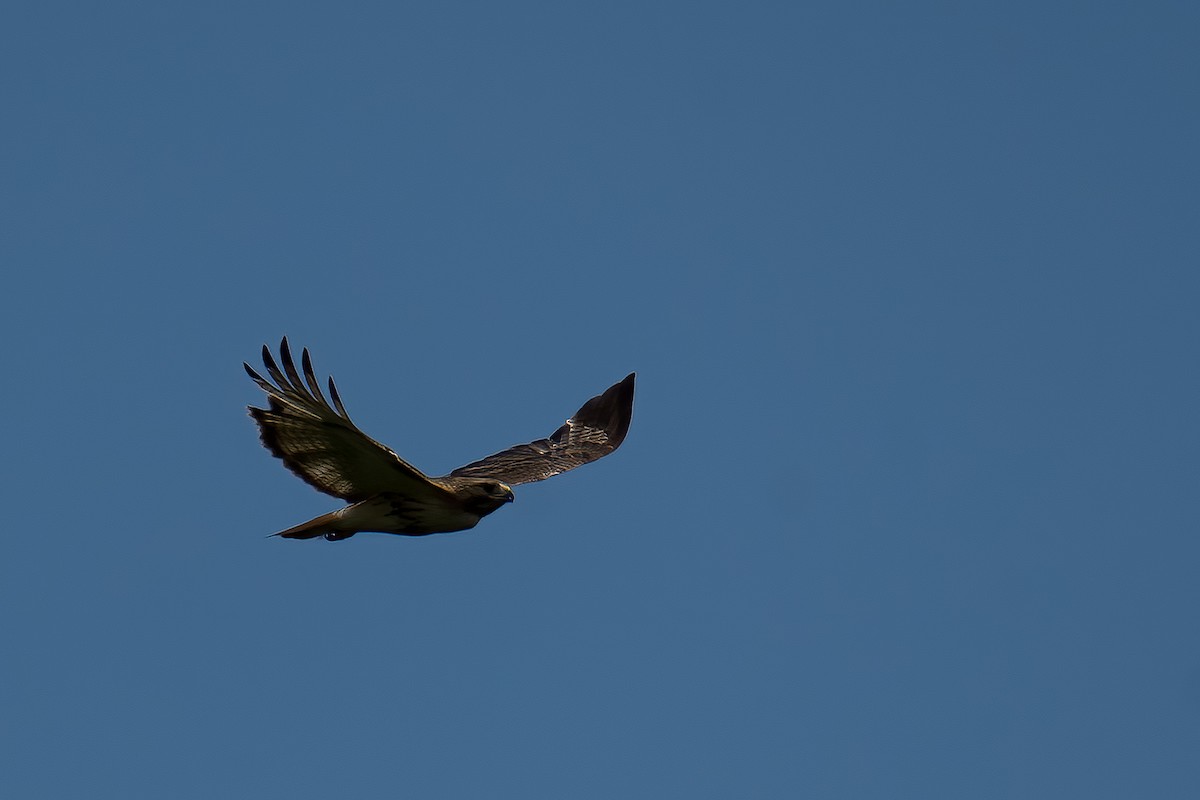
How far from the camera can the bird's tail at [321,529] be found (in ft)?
45.0

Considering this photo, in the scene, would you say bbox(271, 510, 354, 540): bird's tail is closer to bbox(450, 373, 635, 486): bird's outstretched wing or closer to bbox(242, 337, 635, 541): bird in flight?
bbox(242, 337, 635, 541): bird in flight

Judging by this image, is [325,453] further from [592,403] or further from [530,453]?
[592,403]

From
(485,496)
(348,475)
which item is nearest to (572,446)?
(485,496)

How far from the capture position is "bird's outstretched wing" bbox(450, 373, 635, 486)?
1706 centimetres

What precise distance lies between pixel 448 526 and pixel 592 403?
5.31 m

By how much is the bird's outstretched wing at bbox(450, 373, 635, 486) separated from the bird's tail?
9.46 ft

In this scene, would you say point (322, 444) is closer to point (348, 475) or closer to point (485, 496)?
point (348, 475)

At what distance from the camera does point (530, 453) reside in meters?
18.0

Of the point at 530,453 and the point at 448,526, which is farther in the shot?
the point at 530,453

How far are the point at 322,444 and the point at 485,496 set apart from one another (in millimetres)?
1637

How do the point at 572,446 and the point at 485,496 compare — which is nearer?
the point at 485,496

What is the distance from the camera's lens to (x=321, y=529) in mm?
13836

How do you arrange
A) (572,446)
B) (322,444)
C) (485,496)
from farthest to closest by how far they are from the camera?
1. (572,446)
2. (485,496)
3. (322,444)

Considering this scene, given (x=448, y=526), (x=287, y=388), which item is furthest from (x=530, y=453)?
(x=287, y=388)
